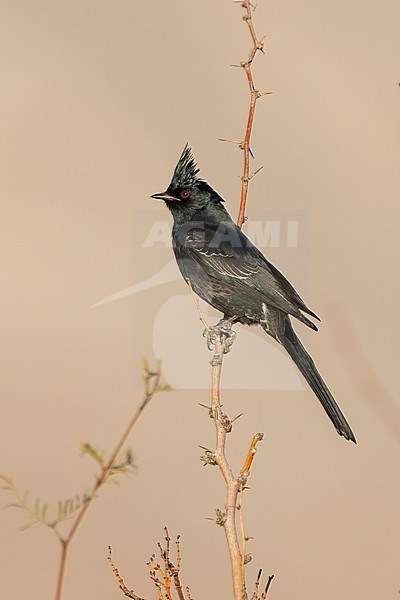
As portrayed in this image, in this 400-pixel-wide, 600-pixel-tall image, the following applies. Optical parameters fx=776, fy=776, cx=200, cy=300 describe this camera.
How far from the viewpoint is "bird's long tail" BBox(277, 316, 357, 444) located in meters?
2.37

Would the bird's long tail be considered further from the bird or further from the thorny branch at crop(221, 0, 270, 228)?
the thorny branch at crop(221, 0, 270, 228)

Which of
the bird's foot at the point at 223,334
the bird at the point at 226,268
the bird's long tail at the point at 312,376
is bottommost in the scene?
the bird's long tail at the point at 312,376

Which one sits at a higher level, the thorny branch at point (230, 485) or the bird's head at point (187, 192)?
the bird's head at point (187, 192)

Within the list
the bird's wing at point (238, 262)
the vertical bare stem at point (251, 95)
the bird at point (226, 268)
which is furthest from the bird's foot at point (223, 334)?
the vertical bare stem at point (251, 95)

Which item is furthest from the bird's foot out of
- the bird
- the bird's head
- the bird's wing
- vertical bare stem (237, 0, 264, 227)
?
vertical bare stem (237, 0, 264, 227)

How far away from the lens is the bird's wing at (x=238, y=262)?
9.18ft

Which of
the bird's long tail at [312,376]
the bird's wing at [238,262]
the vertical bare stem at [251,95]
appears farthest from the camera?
the bird's wing at [238,262]

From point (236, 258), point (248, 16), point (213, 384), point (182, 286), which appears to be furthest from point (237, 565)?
point (182, 286)

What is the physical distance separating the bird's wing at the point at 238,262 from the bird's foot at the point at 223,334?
17 centimetres

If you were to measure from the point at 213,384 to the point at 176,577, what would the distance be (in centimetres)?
45

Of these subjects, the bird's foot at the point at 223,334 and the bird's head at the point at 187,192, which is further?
the bird's head at the point at 187,192

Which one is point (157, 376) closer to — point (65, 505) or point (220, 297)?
point (65, 505)

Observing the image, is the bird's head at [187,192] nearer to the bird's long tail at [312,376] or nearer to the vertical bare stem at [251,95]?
the bird's long tail at [312,376]

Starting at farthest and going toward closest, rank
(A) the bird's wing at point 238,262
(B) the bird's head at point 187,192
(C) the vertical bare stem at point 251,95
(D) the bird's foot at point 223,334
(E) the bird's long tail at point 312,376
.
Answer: (B) the bird's head at point 187,192, (A) the bird's wing at point 238,262, (D) the bird's foot at point 223,334, (E) the bird's long tail at point 312,376, (C) the vertical bare stem at point 251,95
